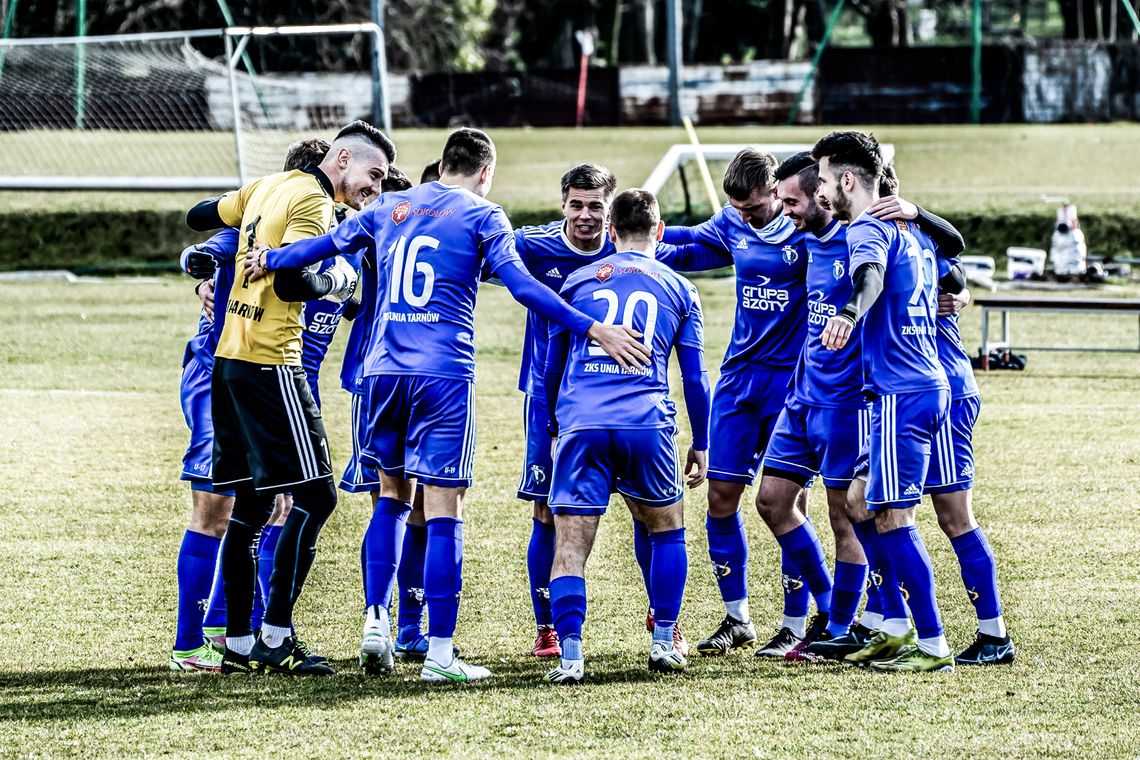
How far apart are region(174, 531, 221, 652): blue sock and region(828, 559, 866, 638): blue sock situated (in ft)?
9.35

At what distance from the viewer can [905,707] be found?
221 inches

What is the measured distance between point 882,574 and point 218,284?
328 cm

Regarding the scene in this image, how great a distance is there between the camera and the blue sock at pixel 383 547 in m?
6.40

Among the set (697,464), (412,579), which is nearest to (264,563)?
(412,579)

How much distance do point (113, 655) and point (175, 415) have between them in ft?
22.7

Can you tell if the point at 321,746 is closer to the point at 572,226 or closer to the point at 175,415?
the point at 572,226

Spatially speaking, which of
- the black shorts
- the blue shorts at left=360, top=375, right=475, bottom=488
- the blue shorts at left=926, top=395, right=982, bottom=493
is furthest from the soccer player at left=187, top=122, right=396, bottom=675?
the blue shorts at left=926, top=395, right=982, bottom=493

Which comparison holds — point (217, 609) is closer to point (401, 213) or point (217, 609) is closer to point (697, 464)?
point (401, 213)

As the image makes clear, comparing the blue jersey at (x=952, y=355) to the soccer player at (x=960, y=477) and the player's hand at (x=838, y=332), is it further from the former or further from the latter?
the player's hand at (x=838, y=332)

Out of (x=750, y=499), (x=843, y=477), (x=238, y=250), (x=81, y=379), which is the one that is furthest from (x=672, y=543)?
(x=81, y=379)

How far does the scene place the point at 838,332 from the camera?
5926 millimetres

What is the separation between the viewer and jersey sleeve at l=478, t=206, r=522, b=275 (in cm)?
627

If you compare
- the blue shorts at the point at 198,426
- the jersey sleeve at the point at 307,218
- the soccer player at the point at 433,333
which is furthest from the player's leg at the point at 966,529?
the blue shorts at the point at 198,426

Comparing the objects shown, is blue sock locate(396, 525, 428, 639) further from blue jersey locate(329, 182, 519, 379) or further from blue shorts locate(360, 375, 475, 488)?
blue jersey locate(329, 182, 519, 379)
